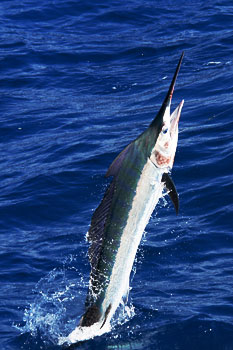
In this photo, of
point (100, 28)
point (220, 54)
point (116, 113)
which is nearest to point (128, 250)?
point (116, 113)

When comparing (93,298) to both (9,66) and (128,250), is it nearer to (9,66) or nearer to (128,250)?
(128,250)

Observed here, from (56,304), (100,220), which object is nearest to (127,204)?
(100,220)

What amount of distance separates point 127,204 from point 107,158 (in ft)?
18.9

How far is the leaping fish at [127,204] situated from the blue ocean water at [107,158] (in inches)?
44.2

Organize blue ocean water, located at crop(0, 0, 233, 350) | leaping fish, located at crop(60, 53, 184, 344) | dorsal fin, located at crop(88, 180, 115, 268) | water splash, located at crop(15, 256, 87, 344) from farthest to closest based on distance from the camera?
1. blue ocean water, located at crop(0, 0, 233, 350)
2. water splash, located at crop(15, 256, 87, 344)
3. dorsal fin, located at crop(88, 180, 115, 268)
4. leaping fish, located at crop(60, 53, 184, 344)

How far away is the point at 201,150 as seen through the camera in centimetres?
1076

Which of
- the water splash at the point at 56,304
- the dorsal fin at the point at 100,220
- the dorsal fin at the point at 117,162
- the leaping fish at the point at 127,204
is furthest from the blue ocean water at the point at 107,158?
the dorsal fin at the point at 117,162

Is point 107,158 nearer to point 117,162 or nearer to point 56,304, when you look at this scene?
point 56,304

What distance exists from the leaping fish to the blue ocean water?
44.2 inches

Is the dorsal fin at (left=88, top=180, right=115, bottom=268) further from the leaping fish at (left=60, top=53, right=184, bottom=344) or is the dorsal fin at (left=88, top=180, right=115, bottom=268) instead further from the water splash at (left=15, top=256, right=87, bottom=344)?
the water splash at (left=15, top=256, right=87, bottom=344)

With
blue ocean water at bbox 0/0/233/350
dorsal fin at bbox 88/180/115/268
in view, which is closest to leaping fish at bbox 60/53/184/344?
dorsal fin at bbox 88/180/115/268

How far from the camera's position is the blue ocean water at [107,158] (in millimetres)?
7070

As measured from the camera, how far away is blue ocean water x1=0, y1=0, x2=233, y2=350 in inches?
278

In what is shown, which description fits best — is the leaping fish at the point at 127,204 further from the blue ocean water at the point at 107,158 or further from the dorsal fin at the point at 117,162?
the blue ocean water at the point at 107,158
